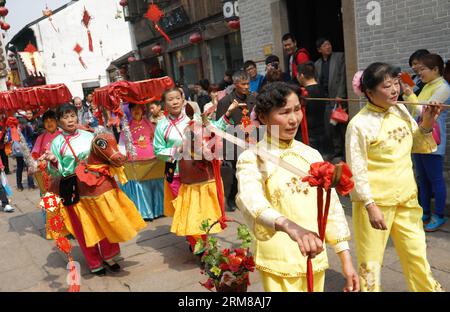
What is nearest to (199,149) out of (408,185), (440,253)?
(408,185)

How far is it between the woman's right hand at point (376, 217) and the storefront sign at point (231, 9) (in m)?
7.58

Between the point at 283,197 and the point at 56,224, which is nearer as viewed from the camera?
the point at 283,197

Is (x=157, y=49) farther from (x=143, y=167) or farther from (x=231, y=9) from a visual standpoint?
(x=143, y=167)

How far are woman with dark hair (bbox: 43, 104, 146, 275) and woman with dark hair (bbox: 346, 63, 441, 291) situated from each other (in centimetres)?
230

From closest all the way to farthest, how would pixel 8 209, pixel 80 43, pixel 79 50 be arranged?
1. pixel 8 209
2. pixel 79 50
3. pixel 80 43

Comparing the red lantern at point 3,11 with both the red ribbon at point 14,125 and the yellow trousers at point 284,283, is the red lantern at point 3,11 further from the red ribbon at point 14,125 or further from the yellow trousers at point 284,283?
the yellow trousers at point 284,283

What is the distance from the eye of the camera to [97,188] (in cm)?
409

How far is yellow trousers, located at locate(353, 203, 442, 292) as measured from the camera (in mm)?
2666

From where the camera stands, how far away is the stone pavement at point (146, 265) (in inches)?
142

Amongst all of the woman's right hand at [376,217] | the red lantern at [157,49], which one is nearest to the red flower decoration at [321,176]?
the woman's right hand at [376,217]

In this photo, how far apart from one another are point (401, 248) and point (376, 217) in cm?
42

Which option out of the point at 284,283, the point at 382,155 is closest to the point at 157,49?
the point at 382,155

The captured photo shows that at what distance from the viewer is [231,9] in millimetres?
9453

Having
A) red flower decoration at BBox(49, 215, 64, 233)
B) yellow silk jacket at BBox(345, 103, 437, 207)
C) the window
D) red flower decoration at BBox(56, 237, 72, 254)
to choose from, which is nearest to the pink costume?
red flower decoration at BBox(49, 215, 64, 233)
